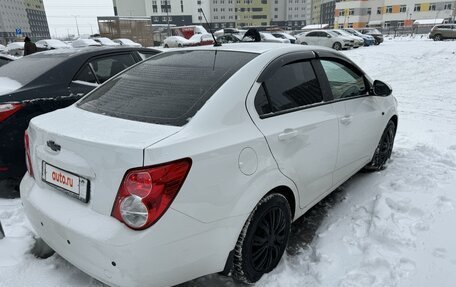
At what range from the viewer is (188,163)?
1.89 meters

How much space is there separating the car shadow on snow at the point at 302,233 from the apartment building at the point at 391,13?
76.0 metres

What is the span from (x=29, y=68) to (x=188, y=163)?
3510 millimetres

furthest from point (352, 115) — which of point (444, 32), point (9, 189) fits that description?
point (444, 32)

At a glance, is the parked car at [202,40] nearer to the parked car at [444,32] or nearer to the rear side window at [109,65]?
the parked car at [444,32]

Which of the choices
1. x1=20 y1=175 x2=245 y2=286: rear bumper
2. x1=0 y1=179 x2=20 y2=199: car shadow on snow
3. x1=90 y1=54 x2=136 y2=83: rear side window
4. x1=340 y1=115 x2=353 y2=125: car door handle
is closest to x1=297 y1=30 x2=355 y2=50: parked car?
x1=90 y1=54 x2=136 y2=83: rear side window

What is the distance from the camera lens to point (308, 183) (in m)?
2.82

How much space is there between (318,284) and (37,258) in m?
2.10

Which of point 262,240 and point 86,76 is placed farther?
point 86,76


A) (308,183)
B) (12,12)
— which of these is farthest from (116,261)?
(12,12)

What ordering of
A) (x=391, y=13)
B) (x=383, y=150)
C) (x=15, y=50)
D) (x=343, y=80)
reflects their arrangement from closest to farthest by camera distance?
1. (x=343, y=80)
2. (x=383, y=150)
3. (x=15, y=50)
4. (x=391, y=13)

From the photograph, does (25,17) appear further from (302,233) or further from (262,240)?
(262,240)

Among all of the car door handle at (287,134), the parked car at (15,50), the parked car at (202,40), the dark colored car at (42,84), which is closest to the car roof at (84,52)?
the dark colored car at (42,84)

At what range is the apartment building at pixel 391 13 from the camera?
240 feet

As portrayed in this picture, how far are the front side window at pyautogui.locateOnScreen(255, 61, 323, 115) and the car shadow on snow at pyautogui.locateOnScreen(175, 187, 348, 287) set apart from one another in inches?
46.7
